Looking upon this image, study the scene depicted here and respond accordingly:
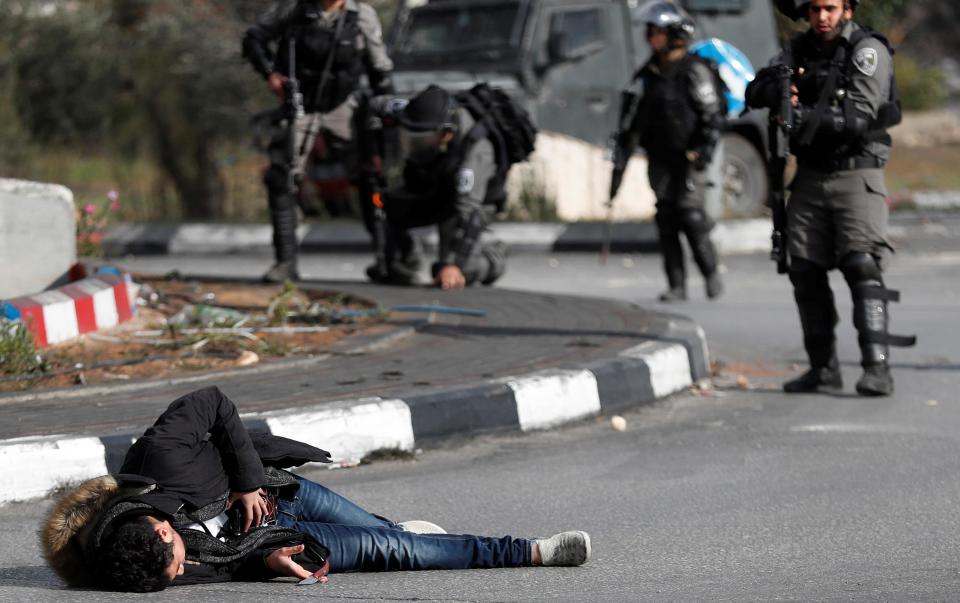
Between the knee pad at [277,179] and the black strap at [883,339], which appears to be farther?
the knee pad at [277,179]

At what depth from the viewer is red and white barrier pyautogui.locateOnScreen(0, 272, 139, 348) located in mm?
A: 7074

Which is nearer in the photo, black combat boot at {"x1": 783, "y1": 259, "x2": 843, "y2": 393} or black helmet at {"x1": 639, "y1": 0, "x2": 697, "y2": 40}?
black combat boot at {"x1": 783, "y1": 259, "x2": 843, "y2": 393}

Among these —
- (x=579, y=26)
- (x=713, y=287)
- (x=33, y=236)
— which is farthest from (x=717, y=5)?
(x=33, y=236)

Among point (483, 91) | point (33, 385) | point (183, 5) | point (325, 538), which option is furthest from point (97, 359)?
point (183, 5)

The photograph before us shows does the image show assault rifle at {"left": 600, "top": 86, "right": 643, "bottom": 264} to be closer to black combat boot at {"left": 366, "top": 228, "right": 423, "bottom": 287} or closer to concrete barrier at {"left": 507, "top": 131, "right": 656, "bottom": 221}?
black combat boot at {"left": 366, "top": 228, "right": 423, "bottom": 287}

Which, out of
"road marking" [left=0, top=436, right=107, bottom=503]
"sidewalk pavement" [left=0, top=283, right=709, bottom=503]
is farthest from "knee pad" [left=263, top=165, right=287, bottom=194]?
"road marking" [left=0, top=436, right=107, bottom=503]

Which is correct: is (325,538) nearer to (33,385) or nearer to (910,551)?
(910,551)

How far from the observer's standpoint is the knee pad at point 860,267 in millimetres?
7043

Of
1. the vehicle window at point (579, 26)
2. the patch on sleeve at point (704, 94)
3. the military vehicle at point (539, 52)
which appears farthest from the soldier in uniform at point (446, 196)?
the vehicle window at point (579, 26)

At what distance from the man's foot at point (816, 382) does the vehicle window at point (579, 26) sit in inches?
323

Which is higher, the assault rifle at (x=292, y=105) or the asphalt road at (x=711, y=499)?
the assault rifle at (x=292, y=105)

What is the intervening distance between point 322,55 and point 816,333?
3.74 m

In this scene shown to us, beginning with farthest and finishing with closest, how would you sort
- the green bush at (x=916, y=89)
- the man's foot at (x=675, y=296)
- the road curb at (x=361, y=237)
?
the green bush at (x=916, y=89) < the road curb at (x=361, y=237) < the man's foot at (x=675, y=296)

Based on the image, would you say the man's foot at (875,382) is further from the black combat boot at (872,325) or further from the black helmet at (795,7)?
the black helmet at (795,7)
